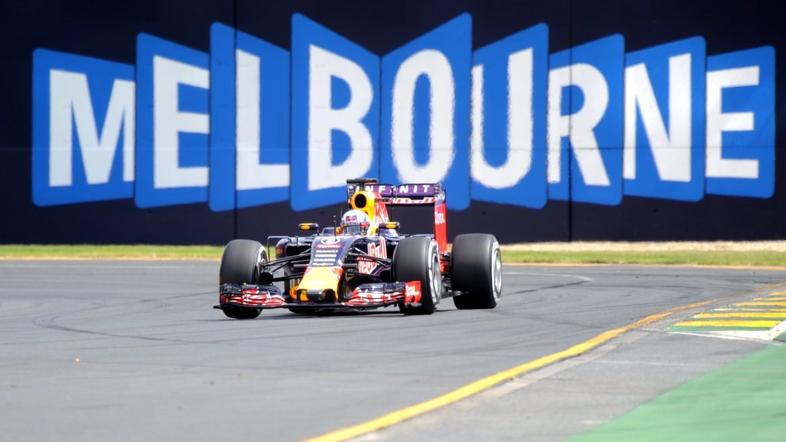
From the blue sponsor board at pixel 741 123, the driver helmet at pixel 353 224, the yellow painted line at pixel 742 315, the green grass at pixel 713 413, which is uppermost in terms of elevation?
the blue sponsor board at pixel 741 123

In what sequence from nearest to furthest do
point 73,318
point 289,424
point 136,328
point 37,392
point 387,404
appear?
point 289,424
point 387,404
point 37,392
point 136,328
point 73,318

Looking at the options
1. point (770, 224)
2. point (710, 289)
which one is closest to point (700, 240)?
point (770, 224)

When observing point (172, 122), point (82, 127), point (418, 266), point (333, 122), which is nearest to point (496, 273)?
point (418, 266)

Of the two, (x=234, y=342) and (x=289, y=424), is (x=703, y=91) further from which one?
(x=289, y=424)

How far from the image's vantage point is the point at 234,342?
13.3 metres

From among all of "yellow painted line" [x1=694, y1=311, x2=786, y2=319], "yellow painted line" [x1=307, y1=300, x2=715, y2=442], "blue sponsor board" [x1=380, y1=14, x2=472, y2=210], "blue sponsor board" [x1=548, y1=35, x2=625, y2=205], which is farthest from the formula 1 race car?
"blue sponsor board" [x1=380, y1=14, x2=472, y2=210]

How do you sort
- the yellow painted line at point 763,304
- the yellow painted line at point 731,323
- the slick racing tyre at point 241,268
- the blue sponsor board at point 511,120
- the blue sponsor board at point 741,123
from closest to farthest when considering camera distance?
1. the yellow painted line at point 731,323
2. the slick racing tyre at point 241,268
3. the yellow painted line at point 763,304
4. the blue sponsor board at point 741,123
5. the blue sponsor board at point 511,120

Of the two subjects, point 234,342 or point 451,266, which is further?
point 451,266

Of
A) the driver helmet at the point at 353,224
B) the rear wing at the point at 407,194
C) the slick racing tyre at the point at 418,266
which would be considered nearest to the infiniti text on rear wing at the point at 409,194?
the rear wing at the point at 407,194

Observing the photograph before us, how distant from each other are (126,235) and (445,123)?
8.26 m

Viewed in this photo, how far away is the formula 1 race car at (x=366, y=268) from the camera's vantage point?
52.9ft

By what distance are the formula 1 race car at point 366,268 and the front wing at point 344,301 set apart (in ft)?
0.04

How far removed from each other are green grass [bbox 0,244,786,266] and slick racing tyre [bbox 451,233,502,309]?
1282 centimetres

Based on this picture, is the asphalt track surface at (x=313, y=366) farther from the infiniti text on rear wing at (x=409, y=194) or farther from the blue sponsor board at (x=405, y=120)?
the blue sponsor board at (x=405, y=120)
